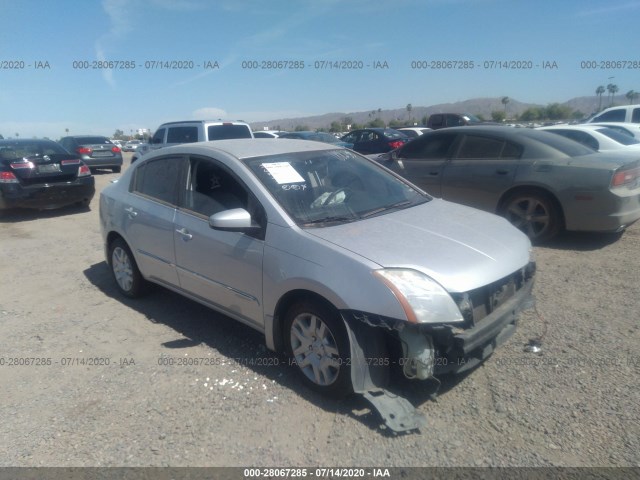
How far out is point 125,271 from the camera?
5070mm

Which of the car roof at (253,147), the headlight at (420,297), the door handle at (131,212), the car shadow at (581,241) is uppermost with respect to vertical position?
the car roof at (253,147)

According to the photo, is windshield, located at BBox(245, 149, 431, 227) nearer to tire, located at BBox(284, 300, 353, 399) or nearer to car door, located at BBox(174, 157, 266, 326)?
car door, located at BBox(174, 157, 266, 326)

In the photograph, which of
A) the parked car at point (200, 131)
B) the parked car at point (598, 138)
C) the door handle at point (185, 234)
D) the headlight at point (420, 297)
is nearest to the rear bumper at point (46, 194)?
the parked car at point (200, 131)

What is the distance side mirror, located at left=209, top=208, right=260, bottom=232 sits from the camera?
10.9 feet

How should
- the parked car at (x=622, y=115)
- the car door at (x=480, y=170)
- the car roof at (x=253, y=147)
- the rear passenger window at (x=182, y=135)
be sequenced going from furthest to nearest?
the parked car at (x=622, y=115)
the rear passenger window at (x=182, y=135)
the car door at (x=480, y=170)
the car roof at (x=253, y=147)

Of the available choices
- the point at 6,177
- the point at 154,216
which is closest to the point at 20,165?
the point at 6,177

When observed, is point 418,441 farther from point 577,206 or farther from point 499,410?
point 577,206

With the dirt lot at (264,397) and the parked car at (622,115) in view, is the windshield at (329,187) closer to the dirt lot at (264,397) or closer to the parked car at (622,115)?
the dirt lot at (264,397)

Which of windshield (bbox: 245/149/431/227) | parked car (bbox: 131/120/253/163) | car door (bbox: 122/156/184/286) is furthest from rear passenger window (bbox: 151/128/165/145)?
windshield (bbox: 245/149/431/227)

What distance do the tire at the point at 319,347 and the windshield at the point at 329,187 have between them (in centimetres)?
64

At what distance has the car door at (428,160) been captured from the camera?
7.15 m

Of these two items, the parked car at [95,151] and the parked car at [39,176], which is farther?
the parked car at [95,151]

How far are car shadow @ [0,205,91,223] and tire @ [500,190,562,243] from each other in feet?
27.8

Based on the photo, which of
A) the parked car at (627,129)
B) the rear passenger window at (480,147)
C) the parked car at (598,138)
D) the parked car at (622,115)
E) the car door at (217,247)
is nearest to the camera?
the car door at (217,247)
